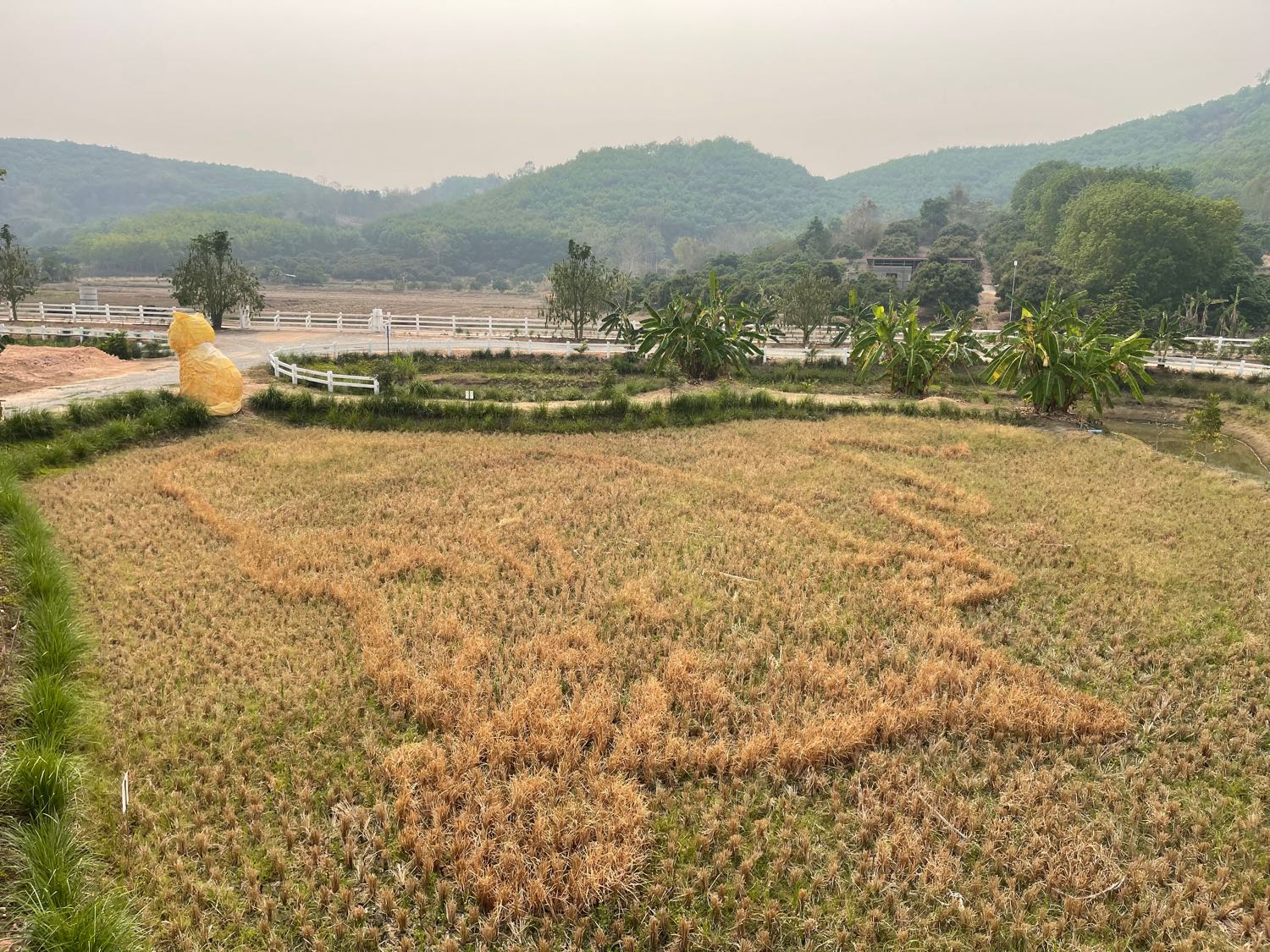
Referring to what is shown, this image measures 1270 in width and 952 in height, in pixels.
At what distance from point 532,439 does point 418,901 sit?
1361 centimetres

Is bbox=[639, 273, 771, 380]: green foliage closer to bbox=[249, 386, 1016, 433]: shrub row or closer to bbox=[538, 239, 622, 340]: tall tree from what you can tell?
bbox=[249, 386, 1016, 433]: shrub row

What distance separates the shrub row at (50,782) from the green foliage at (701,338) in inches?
805

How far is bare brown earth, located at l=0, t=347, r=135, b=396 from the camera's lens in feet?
67.9

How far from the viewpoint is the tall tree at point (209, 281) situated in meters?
33.8

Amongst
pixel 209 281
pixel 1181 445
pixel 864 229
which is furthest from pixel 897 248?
pixel 209 281

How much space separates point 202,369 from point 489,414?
6825 millimetres

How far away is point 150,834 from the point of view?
5.02 metres

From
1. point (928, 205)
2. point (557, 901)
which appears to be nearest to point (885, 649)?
point (557, 901)

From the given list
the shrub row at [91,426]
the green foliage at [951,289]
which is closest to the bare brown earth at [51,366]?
the shrub row at [91,426]

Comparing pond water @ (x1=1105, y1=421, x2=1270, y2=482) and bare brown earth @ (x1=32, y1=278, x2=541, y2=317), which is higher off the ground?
bare brown earth @ (x1=32, y1=278, x2=541, y2=317)

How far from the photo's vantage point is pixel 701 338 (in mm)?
26266

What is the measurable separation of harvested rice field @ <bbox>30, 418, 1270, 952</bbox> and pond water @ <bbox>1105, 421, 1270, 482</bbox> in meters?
6.76

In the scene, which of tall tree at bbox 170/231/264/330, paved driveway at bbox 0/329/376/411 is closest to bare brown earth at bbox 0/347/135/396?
paved driveway at bbox 0/329/376/411

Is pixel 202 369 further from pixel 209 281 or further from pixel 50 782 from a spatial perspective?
pixel 209 281
